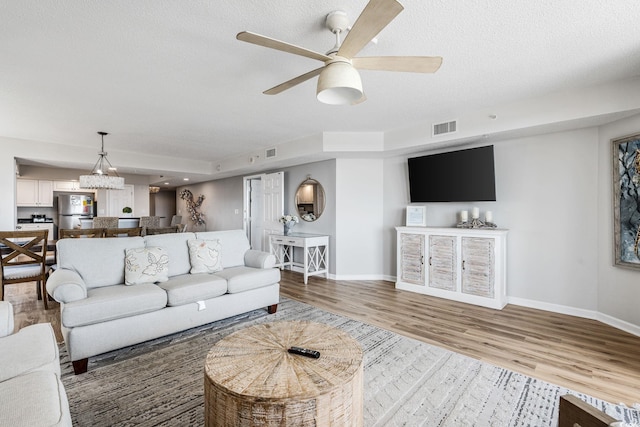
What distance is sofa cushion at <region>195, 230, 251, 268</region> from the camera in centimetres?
373

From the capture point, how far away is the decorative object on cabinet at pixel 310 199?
5.64 m

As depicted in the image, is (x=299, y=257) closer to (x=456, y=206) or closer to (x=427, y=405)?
(x=456, y=206)

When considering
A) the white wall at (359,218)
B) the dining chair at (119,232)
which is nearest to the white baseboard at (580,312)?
the white wall at (359,218)

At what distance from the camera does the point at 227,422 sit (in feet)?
4.07

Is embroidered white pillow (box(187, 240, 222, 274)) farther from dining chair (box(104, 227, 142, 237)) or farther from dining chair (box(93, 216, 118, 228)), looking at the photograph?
dining chair (box(93, 216, 118, 228))

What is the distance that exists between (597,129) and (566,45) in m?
1.66

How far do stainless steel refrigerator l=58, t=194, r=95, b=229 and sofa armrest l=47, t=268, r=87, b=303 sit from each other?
251 inches

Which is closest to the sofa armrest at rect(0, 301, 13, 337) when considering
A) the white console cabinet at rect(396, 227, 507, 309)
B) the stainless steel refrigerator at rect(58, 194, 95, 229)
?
the white console cabinet at rect(396, 227, 507, 309)

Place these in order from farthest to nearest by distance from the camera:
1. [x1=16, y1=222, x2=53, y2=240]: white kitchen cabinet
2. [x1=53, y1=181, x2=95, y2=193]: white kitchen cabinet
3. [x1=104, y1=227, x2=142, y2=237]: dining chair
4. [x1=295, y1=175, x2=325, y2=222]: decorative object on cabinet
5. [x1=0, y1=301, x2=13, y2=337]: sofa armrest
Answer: [x1=53, y1=181, x2=95, y2=193]: white kitchen cabinet, [x1=16, y1=222, x2=53, y2=240]: white kitchen cabinet, [x1=295, y1=175, x2=325, y2=222]: decorative object on cabinet, [x1=104, y1=227, x2=142, y2=237]: dining chair, [x1=0, y1=301, x2=13, y2=337]: sofa armrest

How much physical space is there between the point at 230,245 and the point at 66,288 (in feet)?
5.76

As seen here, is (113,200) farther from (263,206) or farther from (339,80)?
(339,80)

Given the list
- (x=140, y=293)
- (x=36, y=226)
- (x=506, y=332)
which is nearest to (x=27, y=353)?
(x=140, y=293)

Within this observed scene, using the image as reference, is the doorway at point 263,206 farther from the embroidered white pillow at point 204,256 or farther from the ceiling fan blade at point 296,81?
the ceiling fan blade at point 296,81

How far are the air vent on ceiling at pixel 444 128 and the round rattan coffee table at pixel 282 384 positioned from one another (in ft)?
10.8
